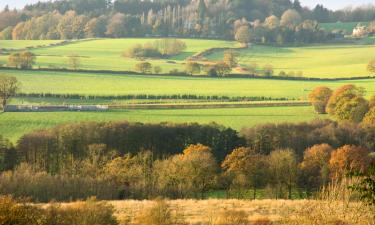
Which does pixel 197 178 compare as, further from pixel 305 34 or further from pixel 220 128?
pixel 305 34

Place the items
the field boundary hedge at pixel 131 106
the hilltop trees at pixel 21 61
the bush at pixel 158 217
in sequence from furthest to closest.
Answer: the hilltop trees at pixel 21 61, the field boundary hedge at pixel 131 106, the bush at pixel 158 217

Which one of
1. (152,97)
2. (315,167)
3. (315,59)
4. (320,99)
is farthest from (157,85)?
(315,59)

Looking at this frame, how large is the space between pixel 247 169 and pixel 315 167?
14.2 ft

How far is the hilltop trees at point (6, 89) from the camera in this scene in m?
56.0

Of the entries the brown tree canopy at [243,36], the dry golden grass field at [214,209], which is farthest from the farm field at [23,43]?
the dry golden grass field at [214,209]

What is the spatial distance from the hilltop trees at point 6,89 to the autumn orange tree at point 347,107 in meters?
26.9

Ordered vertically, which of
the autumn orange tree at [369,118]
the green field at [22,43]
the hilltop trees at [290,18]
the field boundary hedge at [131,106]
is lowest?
the field boundary hedge at [131,106]

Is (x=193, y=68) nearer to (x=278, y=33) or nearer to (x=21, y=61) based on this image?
(x=21, y=61)

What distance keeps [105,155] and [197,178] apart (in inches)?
269

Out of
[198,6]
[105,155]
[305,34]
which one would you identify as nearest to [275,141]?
[105,155]

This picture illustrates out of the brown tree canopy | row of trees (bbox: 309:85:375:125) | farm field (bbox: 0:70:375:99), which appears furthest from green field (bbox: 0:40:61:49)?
row of trees (bbox: 309:85:375:125)

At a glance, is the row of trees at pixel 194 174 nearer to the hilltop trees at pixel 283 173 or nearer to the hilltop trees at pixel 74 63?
the hilltop trees at pixel 283 173

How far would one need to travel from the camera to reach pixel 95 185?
34688mm

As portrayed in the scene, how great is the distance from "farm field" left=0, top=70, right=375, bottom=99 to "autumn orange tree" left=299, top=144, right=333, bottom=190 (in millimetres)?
24779
